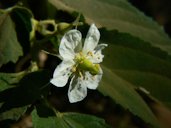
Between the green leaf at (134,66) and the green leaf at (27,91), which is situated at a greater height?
the green leaf at (134,66)

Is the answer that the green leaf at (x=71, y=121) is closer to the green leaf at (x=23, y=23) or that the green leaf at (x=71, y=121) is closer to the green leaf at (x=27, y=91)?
the green leaf at (x=27, y=91)

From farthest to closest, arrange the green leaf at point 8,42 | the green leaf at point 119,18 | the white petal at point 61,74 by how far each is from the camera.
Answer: the green leaf at point 119,18, the green leaf at point 8,42, the white petal at point 61,74

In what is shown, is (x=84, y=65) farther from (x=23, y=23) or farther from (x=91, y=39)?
(x=23, y=23)

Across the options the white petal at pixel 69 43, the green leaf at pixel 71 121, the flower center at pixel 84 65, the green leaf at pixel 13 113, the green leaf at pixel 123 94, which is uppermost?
the white petal at pixel 69 43

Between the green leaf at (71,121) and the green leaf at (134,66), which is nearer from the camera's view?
the green leaf at (71,121)

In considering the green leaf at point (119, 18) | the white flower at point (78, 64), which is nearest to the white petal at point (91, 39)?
the white flower at point (78, 64)

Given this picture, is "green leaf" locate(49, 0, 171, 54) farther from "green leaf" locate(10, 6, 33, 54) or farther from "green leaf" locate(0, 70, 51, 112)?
"green leaf" locate(0, 70, 51, 112)

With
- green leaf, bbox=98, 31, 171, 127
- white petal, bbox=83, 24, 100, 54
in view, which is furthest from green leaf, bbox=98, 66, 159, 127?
white petal, bbox=83, 24, 100, 54
